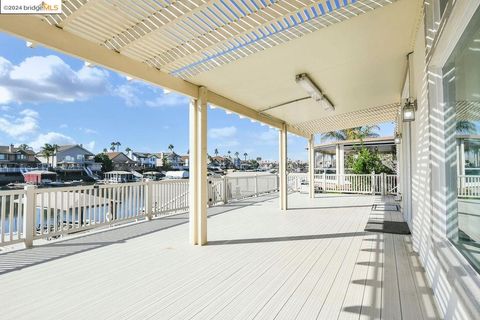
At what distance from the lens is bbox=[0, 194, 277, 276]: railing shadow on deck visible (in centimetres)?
378

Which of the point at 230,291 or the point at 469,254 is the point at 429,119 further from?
the point at 230,291

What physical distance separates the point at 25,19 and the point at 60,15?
0.28m

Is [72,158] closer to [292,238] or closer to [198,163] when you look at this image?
[198,163]

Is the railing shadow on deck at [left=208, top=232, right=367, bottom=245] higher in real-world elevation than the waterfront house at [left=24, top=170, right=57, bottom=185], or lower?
lower

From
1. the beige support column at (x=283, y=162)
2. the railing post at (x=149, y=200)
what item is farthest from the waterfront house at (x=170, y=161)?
the railing post at (x=149, y=200)

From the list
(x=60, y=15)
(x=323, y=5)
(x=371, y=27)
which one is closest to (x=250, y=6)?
(x=323, y=5)

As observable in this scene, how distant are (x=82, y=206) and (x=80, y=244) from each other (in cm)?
120

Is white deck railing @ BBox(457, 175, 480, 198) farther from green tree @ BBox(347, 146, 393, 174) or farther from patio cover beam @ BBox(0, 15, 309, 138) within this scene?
green tree @ BBox(347, 146, 393, 174)

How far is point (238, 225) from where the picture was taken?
6172mm

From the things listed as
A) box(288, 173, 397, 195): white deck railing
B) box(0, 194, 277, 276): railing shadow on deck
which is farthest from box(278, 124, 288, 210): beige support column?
box(288, 173, 397, 195): white deck railing

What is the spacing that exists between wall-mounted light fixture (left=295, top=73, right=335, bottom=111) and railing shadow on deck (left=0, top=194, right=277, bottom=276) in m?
3.87

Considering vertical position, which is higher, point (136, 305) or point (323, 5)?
point (323, 5)

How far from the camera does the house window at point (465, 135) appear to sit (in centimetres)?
178

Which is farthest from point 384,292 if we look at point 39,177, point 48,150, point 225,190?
point 48,150
